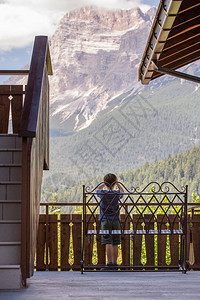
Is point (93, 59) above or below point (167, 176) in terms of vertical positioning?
above

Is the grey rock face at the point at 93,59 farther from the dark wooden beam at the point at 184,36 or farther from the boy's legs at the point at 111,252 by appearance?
the boy's legs at the point at 111,252

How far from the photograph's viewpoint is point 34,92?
11.6ft

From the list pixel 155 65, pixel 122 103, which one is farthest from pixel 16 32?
pixel 155 65

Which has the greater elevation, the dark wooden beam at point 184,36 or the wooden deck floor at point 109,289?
the dark wooden beam at point 184,36

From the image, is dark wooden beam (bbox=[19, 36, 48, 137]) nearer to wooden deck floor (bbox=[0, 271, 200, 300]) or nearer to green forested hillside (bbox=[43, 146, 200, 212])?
wooden deck floor (bbox=[0, 271, 200, 300])

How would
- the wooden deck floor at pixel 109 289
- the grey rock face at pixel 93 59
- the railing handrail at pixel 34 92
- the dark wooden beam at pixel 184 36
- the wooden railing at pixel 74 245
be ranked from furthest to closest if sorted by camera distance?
the grey rock face at pixel 93 59, the wooden railing at pixel 74 245, the dark wooden beam at pixel 184 36, the railing handrail at pixel 34 92, the wooden deck floor at pixel 109 289

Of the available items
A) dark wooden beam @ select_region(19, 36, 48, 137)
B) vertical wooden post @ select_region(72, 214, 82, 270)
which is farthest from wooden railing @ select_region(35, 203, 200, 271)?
dark wooden beam @ select_region(19, 36, 48, 137)

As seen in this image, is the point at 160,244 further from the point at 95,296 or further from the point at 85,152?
the point at 85,152

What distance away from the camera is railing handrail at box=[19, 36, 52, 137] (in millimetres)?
3072

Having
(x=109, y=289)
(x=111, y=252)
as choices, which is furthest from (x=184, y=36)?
(x=109, y=289)

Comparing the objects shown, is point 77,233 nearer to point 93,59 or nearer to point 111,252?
point 111,252

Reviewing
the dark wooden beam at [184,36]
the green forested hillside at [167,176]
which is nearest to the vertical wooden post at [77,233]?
the dark wooden beam at [184,36]

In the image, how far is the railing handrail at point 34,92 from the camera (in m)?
3.07

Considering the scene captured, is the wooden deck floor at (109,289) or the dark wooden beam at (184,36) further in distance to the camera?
the dark wooden beam at (184,36)
